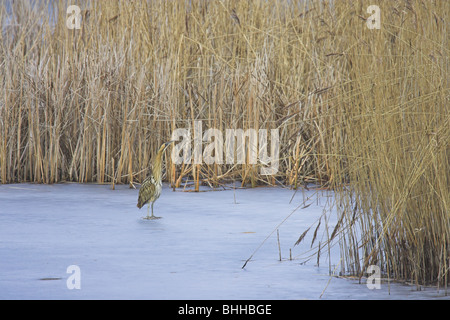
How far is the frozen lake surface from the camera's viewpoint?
3.05 meters

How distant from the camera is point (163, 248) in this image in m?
3.92

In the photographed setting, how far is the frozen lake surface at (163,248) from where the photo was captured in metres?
3.05

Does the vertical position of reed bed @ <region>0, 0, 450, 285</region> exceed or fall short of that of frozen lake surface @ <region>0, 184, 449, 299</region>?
it exceeds it

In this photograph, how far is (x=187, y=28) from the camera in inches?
255

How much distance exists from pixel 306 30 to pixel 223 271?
353 centimetres

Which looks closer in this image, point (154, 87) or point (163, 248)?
point (163, 248)

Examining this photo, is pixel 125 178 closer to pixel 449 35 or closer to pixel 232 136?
pixel 232 136

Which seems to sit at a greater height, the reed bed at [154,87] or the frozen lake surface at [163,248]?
the reed bed at [154,87]

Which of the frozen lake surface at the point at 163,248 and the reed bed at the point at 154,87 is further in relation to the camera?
the reed bed at the point at 154,87

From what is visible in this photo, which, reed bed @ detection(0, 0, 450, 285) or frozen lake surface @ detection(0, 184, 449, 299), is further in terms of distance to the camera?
reed bed @ detection(0, 0, 450, 285)

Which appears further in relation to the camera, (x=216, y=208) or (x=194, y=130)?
(x=194, y=130)

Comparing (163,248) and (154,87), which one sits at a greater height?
(154,87)
